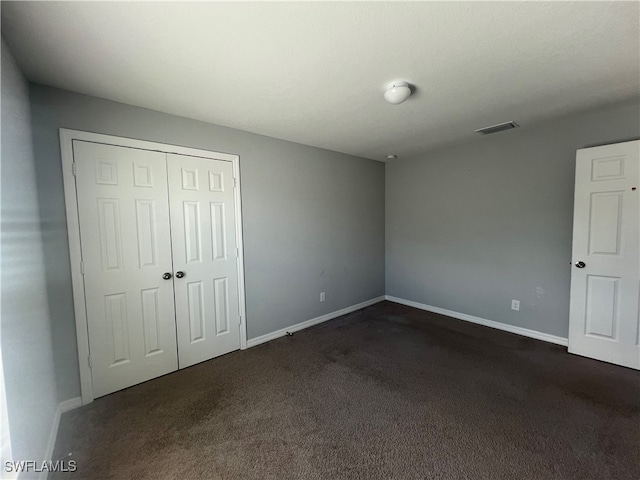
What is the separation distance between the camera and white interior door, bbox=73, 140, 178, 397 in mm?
2111

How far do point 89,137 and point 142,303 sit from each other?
141 cm

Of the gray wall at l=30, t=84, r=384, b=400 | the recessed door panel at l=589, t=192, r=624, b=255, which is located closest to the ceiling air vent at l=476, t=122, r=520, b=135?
the recessed door panel at l=589, t=192, r=624, b=255

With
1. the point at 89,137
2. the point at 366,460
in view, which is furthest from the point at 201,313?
the point at 366,460

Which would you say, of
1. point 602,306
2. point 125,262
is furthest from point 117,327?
point 602,306

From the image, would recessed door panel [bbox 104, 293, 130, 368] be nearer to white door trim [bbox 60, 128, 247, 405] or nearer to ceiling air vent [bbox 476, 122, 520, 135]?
white door trim [bbox 60, 128, 247, 405]

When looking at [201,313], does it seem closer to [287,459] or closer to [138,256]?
[138,256]

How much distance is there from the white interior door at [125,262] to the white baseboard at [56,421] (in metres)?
0.13

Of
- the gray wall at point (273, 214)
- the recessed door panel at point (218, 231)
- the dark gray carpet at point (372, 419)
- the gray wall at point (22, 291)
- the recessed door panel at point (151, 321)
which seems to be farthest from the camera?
the recessed door panel at point (218, 231)

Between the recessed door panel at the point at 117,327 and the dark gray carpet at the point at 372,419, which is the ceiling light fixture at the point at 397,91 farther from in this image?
the recessed door panel at the point at 117,327

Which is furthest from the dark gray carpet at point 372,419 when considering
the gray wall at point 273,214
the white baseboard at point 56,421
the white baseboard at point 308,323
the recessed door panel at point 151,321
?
the gray wall at point 273,214

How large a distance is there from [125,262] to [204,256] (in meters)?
0.66

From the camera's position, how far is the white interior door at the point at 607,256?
2.43m

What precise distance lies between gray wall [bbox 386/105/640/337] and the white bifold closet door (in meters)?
2.84

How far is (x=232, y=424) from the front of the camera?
189 cm
